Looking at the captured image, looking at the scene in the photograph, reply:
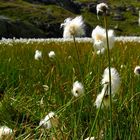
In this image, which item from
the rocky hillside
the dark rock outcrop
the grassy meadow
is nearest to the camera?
the grassy meadow

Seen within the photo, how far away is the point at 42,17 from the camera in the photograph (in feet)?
285

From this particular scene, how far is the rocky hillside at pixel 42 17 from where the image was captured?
5025 centimetres

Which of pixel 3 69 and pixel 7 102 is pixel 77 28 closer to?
pixel 7 102

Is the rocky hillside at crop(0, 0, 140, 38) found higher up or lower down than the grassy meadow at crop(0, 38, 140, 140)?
lower down

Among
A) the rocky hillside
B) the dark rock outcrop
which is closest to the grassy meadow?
the rocky hillside

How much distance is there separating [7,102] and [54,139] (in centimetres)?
Result: 202

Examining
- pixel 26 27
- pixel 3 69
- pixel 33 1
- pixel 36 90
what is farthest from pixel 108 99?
pixel 33 1

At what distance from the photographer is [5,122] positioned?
4.75 metres

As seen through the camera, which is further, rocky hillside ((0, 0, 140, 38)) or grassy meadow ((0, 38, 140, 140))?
rocky hillside ((0, 0, 140, 38))

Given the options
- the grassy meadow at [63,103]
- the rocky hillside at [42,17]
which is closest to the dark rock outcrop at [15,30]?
the rocky hillside at [42,17]

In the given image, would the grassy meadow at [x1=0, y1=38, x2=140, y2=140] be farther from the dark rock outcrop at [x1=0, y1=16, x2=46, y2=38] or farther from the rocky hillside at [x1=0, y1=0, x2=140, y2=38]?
the dark rock outcrop at [x1=0, y1=16, x2=46, y2=38]

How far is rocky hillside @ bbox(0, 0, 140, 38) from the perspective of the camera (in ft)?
165

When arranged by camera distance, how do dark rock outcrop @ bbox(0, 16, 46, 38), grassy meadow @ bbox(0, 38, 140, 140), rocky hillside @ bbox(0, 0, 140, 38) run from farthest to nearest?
rocky hillside @ bbox(0, 0, 140, 38) < dark rock outcrop @ bbox(0, 16, 46, 38) < grassy meadow @ bbox(0, 38, 140, 140)

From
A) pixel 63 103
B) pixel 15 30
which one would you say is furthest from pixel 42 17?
pixel 63 103
